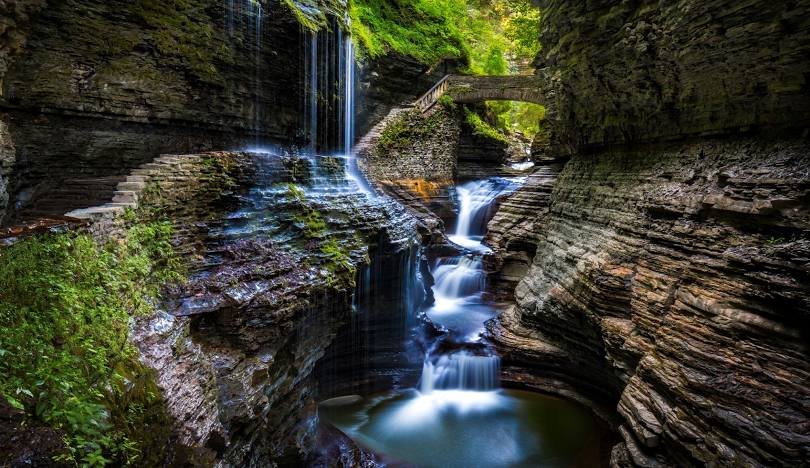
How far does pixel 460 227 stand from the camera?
1953 cm

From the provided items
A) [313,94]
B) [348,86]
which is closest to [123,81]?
[313,94]

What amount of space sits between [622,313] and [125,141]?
36.9 feet

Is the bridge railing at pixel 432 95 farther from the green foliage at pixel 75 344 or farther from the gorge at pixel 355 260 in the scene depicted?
the green foliage at pixel 75 344

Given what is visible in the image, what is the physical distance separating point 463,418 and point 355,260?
4.49 m

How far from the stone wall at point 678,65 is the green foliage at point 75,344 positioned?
874 cm

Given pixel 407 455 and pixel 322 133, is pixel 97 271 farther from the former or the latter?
pixel 322 133

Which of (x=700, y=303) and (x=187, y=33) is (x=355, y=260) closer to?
(x=700, y=303)

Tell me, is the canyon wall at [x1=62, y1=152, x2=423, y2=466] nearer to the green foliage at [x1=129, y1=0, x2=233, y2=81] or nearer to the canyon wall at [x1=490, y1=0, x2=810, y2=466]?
the green foliage at [x1=129, y1=0, x2=233, y2=81]

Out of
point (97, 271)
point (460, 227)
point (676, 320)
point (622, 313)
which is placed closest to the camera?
point (97, 271)

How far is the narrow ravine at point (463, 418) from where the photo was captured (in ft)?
26.0

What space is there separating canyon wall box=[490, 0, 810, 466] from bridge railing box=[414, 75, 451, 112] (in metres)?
12.0

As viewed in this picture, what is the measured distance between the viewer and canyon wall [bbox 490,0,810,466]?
4832mm

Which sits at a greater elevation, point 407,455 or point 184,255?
point 184,255

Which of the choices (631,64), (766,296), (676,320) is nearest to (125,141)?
(631,64)
